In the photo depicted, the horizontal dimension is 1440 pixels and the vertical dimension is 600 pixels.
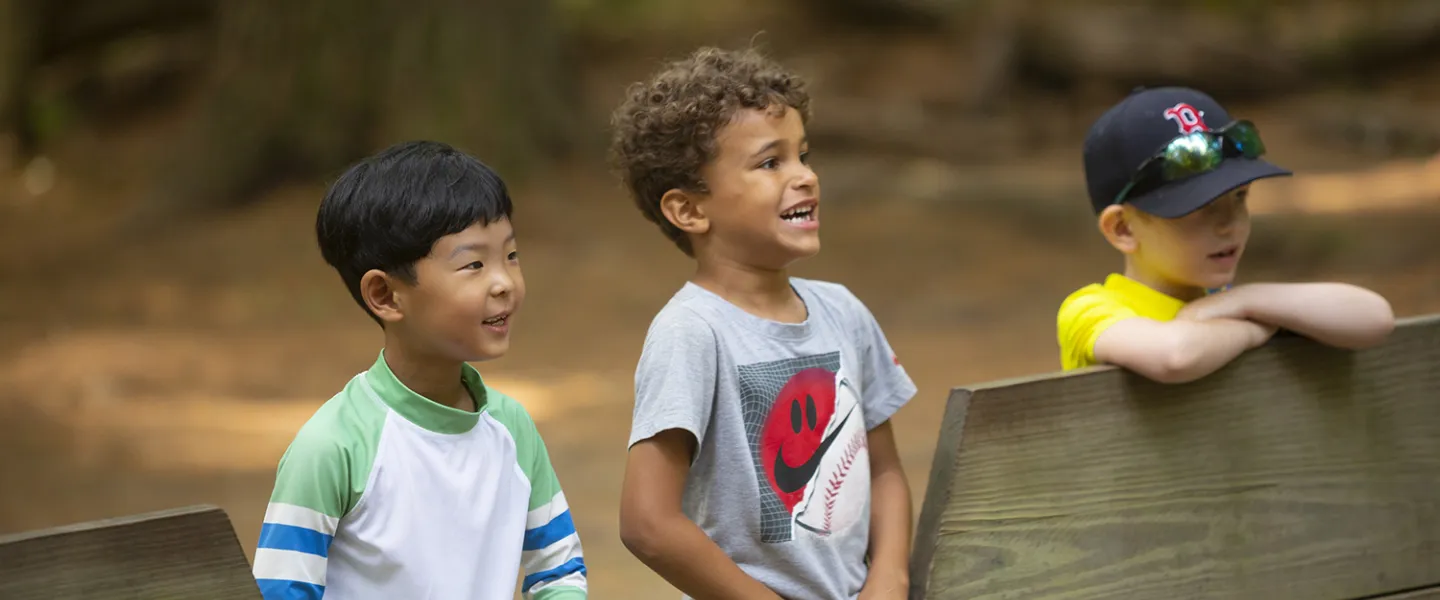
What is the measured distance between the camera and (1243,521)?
89.0 inches

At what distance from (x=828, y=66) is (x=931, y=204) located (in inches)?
279

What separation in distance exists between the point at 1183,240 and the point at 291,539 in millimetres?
1562

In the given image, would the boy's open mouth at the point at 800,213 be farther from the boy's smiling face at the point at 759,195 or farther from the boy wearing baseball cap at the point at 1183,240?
the boy wearing baseball cap at the point at 1183,240

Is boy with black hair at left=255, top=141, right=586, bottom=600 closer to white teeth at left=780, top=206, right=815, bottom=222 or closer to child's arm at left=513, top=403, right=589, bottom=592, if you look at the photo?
child's arm at left=513, top=403, right=589, bottom=592

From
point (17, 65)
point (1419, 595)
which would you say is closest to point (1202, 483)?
point (1419, 595)

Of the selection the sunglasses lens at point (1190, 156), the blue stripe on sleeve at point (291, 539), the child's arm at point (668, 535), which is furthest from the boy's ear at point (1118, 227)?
the blue stripe on sleeve at point (291, 539)

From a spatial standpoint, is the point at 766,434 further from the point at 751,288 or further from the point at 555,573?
the point at 555,573

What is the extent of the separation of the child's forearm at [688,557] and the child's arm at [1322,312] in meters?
0.83

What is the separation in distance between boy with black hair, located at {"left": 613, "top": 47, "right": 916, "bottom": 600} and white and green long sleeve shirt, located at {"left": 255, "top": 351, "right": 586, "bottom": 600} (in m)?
0.17

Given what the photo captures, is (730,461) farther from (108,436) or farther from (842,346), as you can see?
(108,436)

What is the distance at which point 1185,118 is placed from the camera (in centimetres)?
255

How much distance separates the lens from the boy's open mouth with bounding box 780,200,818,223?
237 cm

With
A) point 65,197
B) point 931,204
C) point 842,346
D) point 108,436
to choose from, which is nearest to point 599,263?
Answer: point 931,204

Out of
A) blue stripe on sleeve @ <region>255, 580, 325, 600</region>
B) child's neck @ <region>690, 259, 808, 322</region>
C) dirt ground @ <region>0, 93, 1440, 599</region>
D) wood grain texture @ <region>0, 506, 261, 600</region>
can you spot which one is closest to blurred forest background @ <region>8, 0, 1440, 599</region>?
dirt ground @ <region>0, 93, 1440, 599</region>
